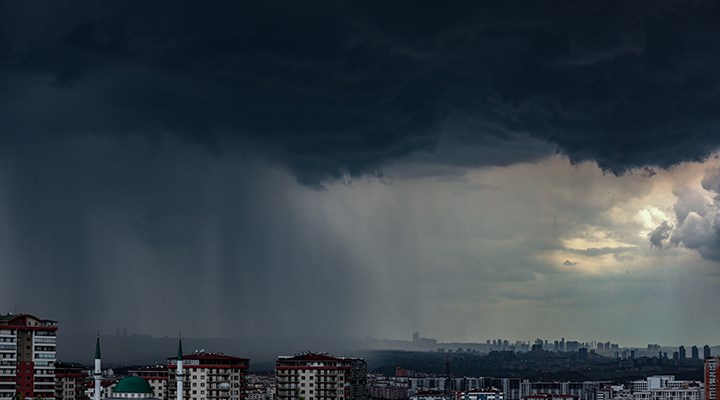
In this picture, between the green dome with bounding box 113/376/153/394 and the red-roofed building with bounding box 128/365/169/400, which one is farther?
the red-roofed building with bounding box 128/365/169/400

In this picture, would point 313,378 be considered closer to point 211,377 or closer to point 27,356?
point 211,377

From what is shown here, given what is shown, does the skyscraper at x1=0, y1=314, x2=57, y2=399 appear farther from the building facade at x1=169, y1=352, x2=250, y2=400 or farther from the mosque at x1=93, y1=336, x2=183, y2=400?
the building facade at x1=169, y1=352, x2=250, y2=400

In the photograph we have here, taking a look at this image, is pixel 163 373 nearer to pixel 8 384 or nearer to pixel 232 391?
pixel 232 391

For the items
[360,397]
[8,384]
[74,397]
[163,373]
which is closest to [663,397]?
[360,397]

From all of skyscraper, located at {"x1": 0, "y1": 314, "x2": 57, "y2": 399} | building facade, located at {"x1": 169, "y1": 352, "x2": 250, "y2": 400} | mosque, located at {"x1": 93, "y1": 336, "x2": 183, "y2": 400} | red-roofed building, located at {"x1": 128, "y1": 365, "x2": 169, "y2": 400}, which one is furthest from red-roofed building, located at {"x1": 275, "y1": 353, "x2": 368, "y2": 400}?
skyscraper, located at {"x1": 0, "y1": 314, "x2": 57, "y2": 399}

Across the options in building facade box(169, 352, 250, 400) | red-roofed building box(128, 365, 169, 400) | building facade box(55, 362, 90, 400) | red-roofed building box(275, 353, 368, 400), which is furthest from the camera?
red-roofed building box(128, 365, 169, 400)

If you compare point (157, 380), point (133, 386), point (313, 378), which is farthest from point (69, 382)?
point (313, 378)
